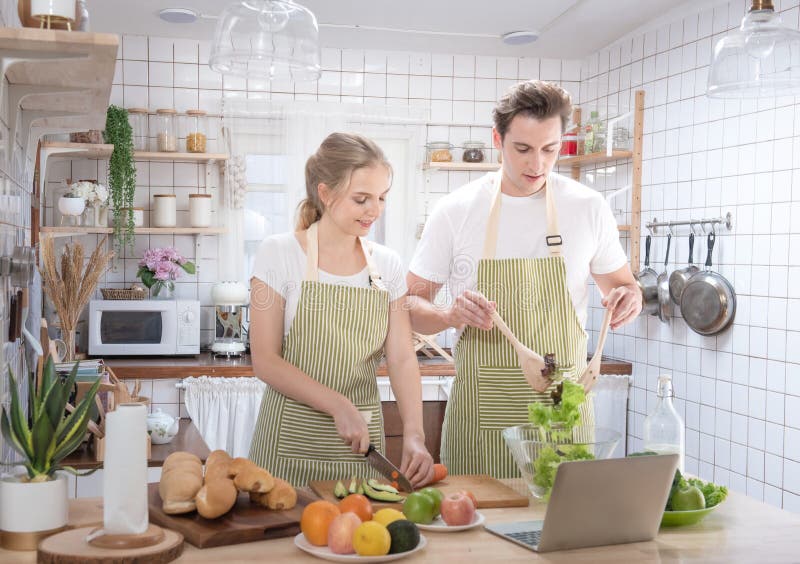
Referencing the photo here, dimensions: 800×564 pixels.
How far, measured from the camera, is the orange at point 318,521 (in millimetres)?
1380

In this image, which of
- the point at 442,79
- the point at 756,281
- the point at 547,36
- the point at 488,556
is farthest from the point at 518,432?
the point at 442,79

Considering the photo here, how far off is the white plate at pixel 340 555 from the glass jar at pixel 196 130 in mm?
3237

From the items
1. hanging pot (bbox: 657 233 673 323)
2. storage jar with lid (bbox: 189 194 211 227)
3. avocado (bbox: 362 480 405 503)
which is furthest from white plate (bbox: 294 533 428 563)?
storage jar with lid (bbox: 189 194 211 227)

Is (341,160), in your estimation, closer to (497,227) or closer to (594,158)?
(497,227)

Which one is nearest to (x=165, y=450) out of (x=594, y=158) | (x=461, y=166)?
(x=461, y=166)

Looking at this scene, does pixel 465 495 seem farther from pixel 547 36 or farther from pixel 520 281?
pixel 547 36

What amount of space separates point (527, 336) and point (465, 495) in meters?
0.87

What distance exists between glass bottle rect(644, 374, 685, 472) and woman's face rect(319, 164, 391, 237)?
78 cm

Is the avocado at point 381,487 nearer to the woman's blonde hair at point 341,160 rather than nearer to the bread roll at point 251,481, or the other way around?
the bread roll at point 251,481

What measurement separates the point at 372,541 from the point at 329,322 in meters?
0.87

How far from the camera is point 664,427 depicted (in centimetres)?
173

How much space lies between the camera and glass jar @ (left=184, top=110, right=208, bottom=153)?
4.35 m

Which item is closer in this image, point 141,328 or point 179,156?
point 141,328

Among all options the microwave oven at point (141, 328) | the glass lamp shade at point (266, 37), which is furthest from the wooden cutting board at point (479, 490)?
the microwave oven at point (141, 328)
